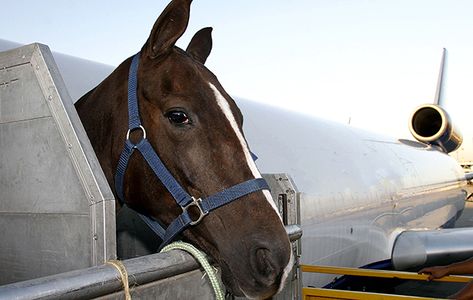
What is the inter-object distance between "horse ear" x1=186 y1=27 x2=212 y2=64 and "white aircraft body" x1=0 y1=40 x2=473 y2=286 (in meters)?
1.12

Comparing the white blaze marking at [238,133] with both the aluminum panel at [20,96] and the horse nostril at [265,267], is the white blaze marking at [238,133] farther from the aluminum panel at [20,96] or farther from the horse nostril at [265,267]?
the aluminum panel at [20,96]

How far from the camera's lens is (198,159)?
1.83m

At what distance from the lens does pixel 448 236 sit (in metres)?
8.51

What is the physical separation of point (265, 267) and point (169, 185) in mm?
474

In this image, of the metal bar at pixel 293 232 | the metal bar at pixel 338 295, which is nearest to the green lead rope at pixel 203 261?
the metal bar at pixel 293 232

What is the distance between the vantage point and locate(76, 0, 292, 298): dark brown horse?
5.54ft

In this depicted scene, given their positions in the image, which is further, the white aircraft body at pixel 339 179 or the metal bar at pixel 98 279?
the white aircraft body at pixel 339 179

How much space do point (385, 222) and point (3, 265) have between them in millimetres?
7150

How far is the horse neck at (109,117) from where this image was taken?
6.72 feet

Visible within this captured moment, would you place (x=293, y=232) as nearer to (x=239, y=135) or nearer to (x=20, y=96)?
(x=239, y=135)

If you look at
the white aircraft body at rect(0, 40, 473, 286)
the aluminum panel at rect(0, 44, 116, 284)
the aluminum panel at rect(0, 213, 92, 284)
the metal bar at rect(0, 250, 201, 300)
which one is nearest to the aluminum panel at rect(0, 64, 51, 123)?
the aluminum panel at rect(0, 44, 116, 284)

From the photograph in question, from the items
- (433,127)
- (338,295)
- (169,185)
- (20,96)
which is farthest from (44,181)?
(433,127)

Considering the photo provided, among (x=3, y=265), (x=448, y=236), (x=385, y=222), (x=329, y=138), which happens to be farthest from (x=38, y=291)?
(x=448, y=236)

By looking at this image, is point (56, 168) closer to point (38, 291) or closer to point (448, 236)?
point (38, 291)
